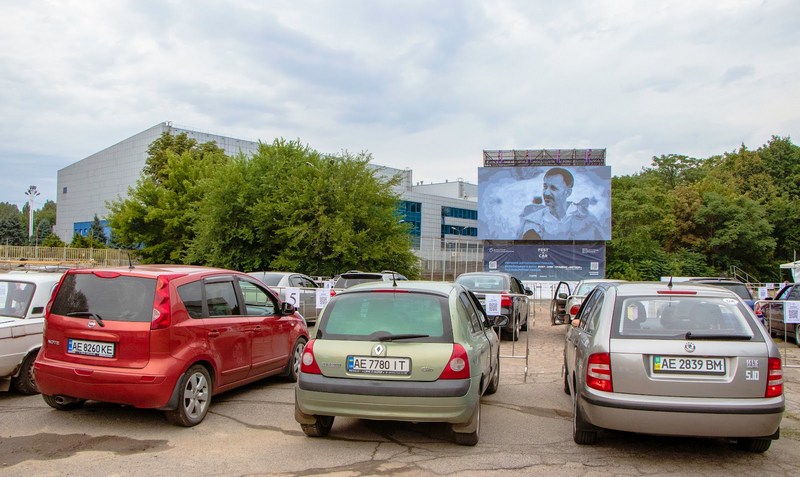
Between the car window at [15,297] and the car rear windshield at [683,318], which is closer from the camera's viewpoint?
the car rear windshield at [683,318]

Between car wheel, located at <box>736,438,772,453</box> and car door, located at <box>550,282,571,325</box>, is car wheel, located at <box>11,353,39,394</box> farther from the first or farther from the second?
car door, located at <box>550,282,571,325</box>

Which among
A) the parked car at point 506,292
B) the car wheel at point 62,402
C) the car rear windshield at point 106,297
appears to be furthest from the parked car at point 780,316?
the car wheel at point 62,402

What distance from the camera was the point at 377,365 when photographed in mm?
5504

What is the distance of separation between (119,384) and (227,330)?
4.49 feet

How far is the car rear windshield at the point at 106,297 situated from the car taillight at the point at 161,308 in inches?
1.8

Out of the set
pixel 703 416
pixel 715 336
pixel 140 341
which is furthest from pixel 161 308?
pixel 715 336

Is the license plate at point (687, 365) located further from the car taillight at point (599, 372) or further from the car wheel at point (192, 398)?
the car wheel at point (192, 398)

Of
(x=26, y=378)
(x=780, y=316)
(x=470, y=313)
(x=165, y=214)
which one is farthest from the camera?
(x=165, y=214)

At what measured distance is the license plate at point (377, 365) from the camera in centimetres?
546

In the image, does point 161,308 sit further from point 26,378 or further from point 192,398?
point 26,378

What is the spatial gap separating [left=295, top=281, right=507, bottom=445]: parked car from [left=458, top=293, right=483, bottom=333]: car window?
0.38m

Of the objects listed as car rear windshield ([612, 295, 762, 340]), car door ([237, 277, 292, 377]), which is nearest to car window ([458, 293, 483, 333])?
car rear windshield ([612, 295, 762, 340])

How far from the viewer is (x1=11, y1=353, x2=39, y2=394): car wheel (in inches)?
299

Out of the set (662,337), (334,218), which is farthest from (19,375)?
(334,218)
